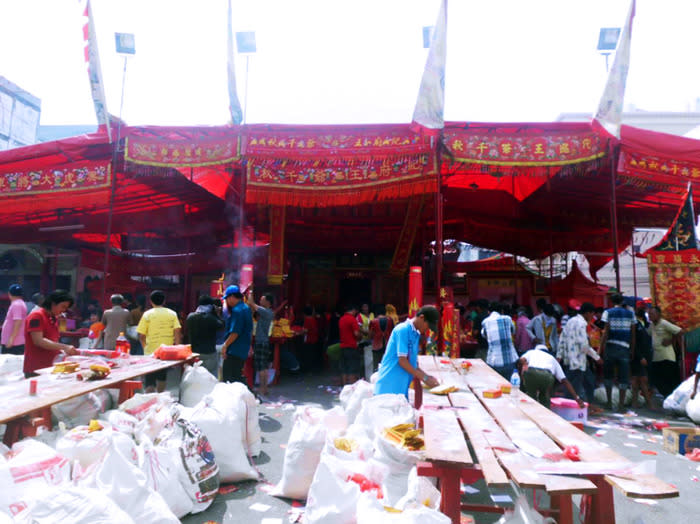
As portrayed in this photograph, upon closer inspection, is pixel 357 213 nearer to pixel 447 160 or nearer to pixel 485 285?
pixel 447 160

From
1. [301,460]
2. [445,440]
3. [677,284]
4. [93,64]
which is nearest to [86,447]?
[301,460]

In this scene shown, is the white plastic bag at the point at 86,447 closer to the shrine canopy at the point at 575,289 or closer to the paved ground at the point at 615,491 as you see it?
the paved ground at the point at 615,491

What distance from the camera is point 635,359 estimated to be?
7293 mm

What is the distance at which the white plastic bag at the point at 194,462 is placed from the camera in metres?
3.18

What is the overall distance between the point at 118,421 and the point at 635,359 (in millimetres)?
7467

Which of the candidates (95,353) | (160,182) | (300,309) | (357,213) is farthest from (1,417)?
(300,309)

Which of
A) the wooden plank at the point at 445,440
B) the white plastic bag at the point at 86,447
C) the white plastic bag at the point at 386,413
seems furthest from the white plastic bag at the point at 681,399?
the white plastic bag at the point at 86,447

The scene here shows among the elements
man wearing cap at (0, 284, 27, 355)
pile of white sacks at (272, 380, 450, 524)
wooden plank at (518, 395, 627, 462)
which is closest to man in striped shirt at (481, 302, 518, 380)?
wooden plank at (518, 395, 627, 462)

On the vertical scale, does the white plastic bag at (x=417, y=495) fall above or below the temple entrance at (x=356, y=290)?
below

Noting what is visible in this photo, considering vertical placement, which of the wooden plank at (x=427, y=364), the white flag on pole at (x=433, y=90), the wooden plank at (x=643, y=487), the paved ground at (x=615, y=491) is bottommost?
the paved ground at (x=615, y=491)

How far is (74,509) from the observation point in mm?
2055

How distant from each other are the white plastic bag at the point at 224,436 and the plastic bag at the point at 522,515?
2.29 metres

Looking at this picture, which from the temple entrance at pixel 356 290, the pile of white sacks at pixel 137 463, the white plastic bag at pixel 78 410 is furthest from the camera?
the temple entrance at pixel 356 290

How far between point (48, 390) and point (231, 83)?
646cm
